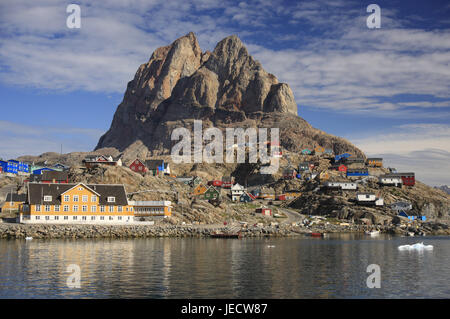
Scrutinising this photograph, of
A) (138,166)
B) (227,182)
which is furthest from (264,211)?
(227,182)

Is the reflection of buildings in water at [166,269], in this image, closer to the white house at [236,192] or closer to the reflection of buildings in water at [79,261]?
the reflection of buildings in water at [79,261]

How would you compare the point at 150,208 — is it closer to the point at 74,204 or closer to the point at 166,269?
the point at 74,204

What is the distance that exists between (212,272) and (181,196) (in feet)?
250

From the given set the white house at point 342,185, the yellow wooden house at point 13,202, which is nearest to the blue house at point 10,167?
the yellow wooden house at point 13,202

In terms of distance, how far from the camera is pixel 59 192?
9512 centimetres

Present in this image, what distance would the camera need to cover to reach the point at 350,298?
124ft

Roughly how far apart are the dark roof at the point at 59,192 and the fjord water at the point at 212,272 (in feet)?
65.8

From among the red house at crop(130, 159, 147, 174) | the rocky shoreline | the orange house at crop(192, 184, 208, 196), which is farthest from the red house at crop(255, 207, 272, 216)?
the red house at crop(130, 159, 147, 174)

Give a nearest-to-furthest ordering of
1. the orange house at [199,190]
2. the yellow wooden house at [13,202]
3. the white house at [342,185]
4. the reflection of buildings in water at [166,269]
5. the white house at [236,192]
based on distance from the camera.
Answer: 1. the reflection of buildings in water at [166,269]
2. the yellow wooden house at [13,202]
3. the orange house at [199,190]
4. the white house at [236,192]
5. the white house at [342,185]

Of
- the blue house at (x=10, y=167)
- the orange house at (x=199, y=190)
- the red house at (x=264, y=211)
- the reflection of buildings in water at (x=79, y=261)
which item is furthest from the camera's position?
the blue house at (x=10, y=167)

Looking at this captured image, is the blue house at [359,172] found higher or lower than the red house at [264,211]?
higher

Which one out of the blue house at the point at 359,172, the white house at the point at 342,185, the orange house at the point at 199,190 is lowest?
the orange house at the point at 199,190

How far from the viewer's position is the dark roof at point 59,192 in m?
92.4
